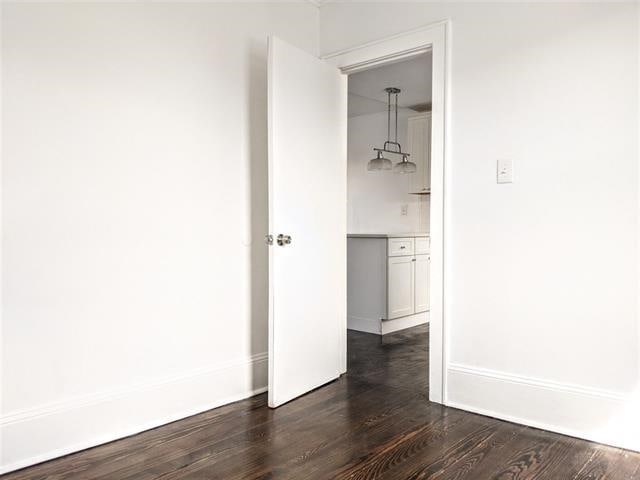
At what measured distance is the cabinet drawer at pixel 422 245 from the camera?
4852 mm

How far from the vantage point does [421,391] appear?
284 cm

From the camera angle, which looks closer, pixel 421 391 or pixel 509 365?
pixel 509 365

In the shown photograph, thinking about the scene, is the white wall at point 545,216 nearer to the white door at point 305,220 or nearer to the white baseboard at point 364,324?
the white door at point 305,220

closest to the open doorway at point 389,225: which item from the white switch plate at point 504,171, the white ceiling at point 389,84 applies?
the white ceiling at point 389,84

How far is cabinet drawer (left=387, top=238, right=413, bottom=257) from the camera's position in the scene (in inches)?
176

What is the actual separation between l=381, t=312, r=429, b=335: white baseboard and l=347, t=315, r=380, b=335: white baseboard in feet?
0.21

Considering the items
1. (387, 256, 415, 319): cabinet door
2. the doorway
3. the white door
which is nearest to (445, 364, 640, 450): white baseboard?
the doorway

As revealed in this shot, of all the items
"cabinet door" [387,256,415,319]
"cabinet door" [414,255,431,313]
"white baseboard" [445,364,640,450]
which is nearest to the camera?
"white baseboard" [445,364,640,450]

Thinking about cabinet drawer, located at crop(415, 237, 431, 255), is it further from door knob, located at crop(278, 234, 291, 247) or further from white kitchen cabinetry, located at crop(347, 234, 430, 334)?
door knob, located at crop(278, 234, 291, 247)

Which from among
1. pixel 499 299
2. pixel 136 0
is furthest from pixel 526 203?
pixel 136 0

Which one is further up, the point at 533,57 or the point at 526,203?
the point at 533,57

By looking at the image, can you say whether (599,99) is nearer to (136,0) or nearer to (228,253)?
(228,253)

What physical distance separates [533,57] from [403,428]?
1.85m

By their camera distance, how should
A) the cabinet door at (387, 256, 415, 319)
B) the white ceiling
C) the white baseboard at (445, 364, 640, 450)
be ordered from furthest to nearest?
the cabinet door at (387, 256, 415, 319)
the white ceiling
the white baseboard at (445, 364, 640, 450)
